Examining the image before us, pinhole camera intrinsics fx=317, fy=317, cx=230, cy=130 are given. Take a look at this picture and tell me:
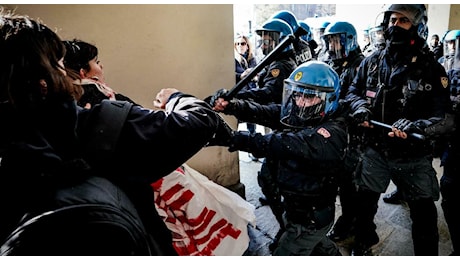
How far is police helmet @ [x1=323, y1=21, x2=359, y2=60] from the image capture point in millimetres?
3504

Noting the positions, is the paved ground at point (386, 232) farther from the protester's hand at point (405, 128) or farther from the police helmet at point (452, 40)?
the police helmet at point (452, 40)

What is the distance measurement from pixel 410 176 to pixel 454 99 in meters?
0.90

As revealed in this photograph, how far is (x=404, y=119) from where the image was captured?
2.27 m

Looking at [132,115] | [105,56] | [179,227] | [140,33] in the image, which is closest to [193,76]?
[140,33]

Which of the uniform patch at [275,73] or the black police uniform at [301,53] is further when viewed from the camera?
the black police uniform at [301,53]

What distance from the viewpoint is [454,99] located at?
2715 mm

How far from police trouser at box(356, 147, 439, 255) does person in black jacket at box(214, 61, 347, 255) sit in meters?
0.59

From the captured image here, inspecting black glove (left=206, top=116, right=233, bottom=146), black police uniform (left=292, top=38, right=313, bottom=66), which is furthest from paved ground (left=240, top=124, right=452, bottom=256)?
black police uniform (left=292, top=38, right=313, bottom=66)

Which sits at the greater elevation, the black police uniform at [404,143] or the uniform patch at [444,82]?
the uniform patch at [444,82]

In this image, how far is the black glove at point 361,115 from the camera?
2477 mm

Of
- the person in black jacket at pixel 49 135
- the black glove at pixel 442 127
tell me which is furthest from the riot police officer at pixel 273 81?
the person in black jacket at pixel 49 135

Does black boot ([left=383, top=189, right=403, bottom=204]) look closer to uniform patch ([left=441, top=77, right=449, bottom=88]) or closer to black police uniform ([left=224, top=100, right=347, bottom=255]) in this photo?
uniform patch ([left=441, top=77, right=449, bottom=88])

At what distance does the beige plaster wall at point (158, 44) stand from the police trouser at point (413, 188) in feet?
4.61

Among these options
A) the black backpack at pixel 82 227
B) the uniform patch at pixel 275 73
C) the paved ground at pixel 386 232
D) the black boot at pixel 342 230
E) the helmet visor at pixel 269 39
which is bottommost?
the paved ground at pixel 386 232
